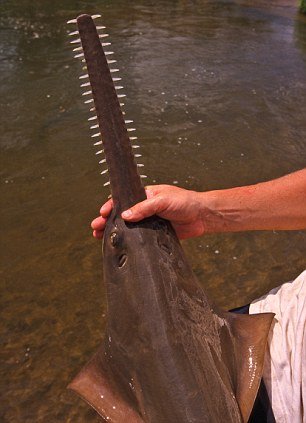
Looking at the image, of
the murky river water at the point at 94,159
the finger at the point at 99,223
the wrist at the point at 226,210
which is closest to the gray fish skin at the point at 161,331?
the finger at the point at 99,223

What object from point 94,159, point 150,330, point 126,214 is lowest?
point 94,159

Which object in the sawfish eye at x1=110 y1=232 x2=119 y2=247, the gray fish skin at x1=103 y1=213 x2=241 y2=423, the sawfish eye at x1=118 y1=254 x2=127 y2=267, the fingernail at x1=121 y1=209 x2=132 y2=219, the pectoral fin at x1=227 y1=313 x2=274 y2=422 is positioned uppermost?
the fingernail at x1=121 y1=209 x2=132 y2=219

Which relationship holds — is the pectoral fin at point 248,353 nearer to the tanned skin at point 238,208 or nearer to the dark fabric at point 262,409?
the dark fabric at point 262,409

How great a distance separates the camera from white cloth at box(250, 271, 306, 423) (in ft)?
6.07

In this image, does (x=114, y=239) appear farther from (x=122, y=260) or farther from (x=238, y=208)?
(x=238, y=208)

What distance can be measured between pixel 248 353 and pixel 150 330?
0.53 meters

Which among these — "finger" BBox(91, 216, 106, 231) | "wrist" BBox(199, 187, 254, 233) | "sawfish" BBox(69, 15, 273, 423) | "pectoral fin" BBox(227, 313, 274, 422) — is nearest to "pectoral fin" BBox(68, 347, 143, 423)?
"sawfish" BBox(69, 15, 273, 423)

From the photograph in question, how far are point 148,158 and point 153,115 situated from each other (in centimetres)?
139

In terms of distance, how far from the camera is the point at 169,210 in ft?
7.13

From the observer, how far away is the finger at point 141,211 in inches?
77.4

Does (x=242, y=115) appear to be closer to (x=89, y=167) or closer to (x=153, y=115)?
(x=153, y=115)

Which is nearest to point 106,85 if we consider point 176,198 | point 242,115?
point 176,198

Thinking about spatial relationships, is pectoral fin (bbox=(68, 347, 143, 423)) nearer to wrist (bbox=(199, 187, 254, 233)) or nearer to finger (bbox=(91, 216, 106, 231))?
finger (bbox=(91, 216, 106, 231))

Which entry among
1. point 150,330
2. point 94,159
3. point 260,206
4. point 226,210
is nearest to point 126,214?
point 150,330
